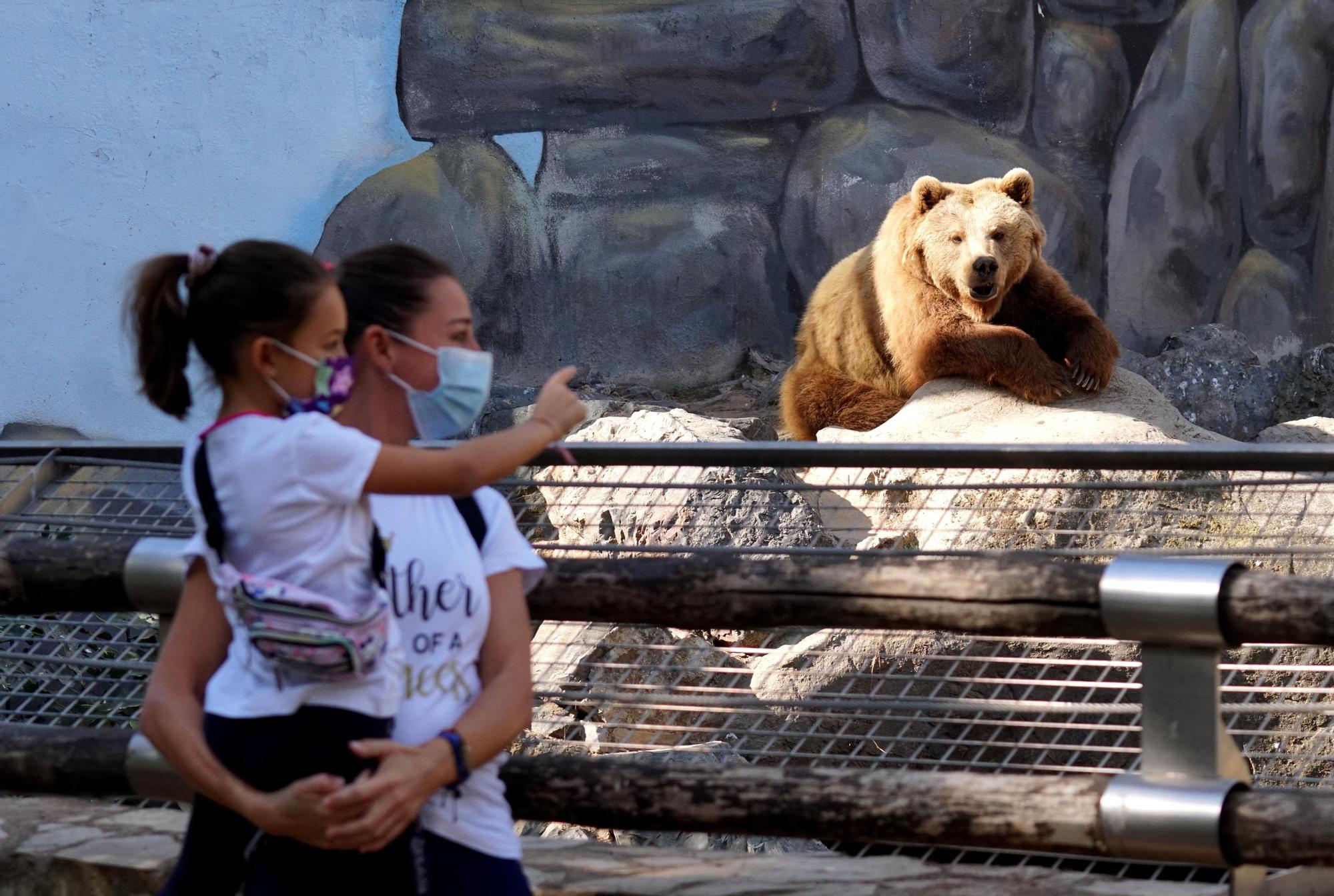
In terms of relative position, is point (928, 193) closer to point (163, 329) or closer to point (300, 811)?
point (163, 329)

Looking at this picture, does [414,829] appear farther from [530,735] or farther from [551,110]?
[551,110]

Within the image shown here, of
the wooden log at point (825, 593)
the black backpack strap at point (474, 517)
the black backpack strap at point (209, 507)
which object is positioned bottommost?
the wooden log at point (825, 593)

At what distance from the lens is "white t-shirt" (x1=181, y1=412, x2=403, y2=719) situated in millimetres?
1628

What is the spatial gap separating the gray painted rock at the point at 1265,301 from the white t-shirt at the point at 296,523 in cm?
901

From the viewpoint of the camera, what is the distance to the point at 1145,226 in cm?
979

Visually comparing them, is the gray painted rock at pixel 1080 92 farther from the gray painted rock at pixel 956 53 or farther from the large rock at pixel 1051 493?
the large rock at pixel 1051 493

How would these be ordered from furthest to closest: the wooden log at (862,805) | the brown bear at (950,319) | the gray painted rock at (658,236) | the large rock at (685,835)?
the gray painted rock at (658,236) → the brown bear at (950,319) → the large rock at (685,835) → the wooden log at (862,805)

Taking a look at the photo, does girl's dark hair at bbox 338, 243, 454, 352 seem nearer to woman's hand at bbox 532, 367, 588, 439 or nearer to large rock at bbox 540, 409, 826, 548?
woman's hand at bbox 532, 367, 588, 439

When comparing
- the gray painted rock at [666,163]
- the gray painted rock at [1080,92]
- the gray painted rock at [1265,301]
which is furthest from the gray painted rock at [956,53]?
the gray painted rock at [1265,301]

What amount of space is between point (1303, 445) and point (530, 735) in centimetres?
182

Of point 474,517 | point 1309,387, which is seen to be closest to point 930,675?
point 474,517

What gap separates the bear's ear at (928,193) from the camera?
22.2 feet

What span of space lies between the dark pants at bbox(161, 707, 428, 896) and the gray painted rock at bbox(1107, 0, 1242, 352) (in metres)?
8.81

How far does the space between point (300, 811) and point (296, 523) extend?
32cm
